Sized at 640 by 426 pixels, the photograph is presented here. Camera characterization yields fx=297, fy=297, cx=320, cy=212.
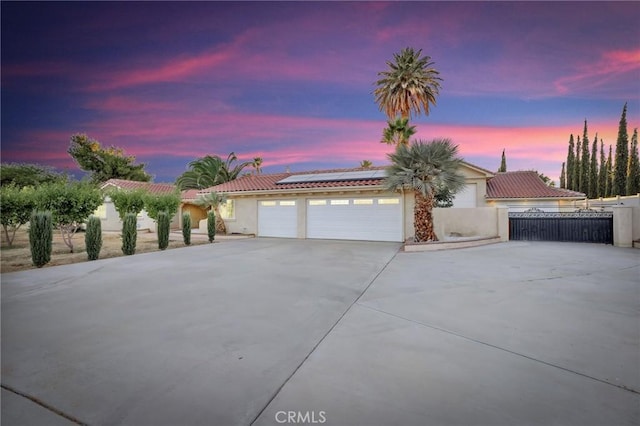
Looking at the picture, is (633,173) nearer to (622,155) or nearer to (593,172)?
(622,155)

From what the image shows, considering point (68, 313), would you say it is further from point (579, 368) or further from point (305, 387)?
point (579, 368)

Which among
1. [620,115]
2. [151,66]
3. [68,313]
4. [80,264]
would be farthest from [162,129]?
[620,115]

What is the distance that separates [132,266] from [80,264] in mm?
2173

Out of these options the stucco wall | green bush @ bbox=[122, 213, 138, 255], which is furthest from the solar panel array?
green bush @ bbox=[122, 213, 138, 255]

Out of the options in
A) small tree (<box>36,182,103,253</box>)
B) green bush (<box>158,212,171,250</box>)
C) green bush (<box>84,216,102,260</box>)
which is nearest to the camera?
green bush (<box>84,216,102,260</box>)

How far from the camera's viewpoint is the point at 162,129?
23.1m

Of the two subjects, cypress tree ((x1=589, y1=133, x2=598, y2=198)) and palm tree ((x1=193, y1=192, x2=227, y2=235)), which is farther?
cypress tree ((x1=589, y1=133, x2=598, y2=198))

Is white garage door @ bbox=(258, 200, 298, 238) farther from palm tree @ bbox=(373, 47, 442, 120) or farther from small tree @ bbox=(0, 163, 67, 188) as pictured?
small tree @ bbox=(0, 163, 67, 188)

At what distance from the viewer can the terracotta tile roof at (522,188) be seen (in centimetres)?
2212

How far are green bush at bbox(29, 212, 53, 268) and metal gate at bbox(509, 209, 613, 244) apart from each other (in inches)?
745

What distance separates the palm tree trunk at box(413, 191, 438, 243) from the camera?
1286 cm

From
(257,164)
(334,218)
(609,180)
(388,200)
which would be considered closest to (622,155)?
(609,180)

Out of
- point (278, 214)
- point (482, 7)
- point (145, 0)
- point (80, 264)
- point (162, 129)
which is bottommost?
point (80, 264)

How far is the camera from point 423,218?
42.9 ft
